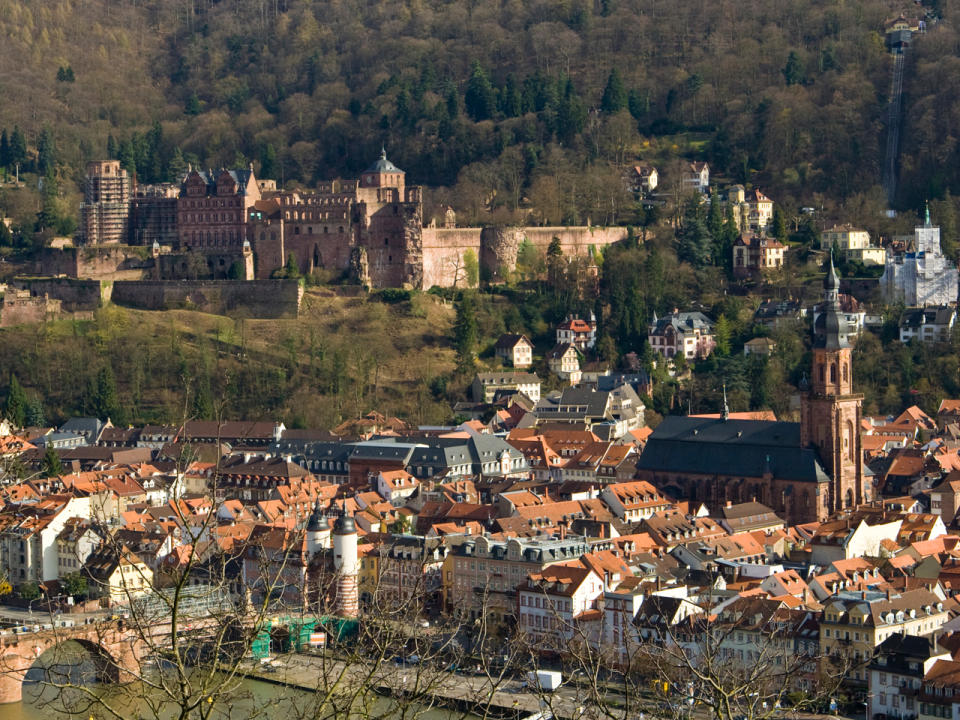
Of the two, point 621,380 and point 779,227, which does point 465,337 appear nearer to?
point 621,380

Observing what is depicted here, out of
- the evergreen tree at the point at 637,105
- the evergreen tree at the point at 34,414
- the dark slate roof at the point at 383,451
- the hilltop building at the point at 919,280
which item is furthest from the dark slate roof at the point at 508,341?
the evergreen tree at the point at 637,105

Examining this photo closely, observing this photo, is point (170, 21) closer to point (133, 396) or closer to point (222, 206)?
point (222, 206)

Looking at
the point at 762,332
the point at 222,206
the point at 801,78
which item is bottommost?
the point at 762,332

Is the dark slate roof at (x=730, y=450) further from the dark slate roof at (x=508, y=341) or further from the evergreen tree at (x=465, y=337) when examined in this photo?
the dark slate roof at (x=508, y=341)

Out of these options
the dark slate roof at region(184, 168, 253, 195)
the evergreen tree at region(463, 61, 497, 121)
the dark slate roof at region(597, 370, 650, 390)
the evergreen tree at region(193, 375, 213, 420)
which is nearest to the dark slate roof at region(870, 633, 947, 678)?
the evergreen tree at region(193, 375, 213, 420)

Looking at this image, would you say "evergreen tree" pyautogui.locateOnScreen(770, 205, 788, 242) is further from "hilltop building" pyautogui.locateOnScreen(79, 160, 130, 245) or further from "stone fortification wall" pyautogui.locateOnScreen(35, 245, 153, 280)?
"hilltop building" pyautogui.locateOnScreen(79, 160, 130, 245)

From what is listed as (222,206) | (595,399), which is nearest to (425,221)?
(222,206)

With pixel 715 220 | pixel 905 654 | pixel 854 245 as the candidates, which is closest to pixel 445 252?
pixel 715 220
